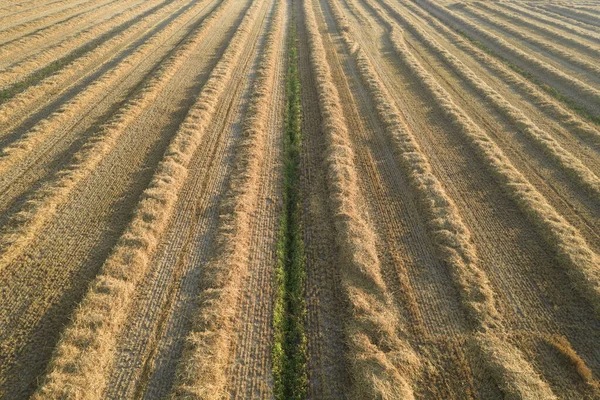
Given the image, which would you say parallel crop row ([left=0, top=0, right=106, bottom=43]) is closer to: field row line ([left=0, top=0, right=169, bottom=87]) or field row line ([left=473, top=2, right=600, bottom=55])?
field row line ([left=0, top=0, right=169, bottom=87])

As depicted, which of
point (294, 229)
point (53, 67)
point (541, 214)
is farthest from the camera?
point (53, 67)

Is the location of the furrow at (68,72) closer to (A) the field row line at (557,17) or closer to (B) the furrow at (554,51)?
(B) the furrow at (554,51)


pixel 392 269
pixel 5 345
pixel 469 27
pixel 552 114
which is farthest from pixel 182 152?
pixel 469 27

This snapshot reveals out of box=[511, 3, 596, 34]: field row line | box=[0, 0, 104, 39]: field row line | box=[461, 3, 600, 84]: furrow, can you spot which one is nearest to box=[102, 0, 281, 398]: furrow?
box=[461, 3, 600, 84]: furrow

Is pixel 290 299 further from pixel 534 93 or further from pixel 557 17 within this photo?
pixel 557 17

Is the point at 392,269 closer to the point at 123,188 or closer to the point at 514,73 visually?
the point at 123,188

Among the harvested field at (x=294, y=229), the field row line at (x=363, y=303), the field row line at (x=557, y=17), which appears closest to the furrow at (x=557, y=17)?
the field row line at (x=557, y=17)

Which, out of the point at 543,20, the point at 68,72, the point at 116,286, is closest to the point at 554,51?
the point at 543,20
